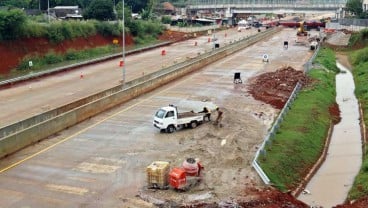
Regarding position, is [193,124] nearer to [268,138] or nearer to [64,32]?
[268,138]

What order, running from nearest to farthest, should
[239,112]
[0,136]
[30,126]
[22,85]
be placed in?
1. [0,136]
2. [30,126]
3. [239,112]
4. [22,85]

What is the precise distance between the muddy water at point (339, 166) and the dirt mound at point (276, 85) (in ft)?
17.2

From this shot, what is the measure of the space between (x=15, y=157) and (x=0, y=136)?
5.68 ft

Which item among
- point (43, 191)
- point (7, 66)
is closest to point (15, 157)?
point (43, 191)

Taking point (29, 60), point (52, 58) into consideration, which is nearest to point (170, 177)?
point (29, 60)

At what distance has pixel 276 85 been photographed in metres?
52.2

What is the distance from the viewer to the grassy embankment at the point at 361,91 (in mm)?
26066

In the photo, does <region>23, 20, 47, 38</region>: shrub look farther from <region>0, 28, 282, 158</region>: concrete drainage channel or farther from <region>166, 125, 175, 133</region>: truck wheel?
<region>166, 125, 175, 133</region>: truck wheel

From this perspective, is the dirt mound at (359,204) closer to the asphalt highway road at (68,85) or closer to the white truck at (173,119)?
the white truck at (173,119)

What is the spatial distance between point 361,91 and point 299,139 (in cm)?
2287

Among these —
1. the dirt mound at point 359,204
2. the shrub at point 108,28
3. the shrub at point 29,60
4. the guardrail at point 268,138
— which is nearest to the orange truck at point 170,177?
the guardrail at point 268,138

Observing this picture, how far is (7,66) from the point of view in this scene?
64750mm

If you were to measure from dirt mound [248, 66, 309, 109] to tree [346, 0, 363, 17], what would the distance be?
263 ft

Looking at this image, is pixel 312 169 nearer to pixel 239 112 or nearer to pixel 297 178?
pixel 297 178
